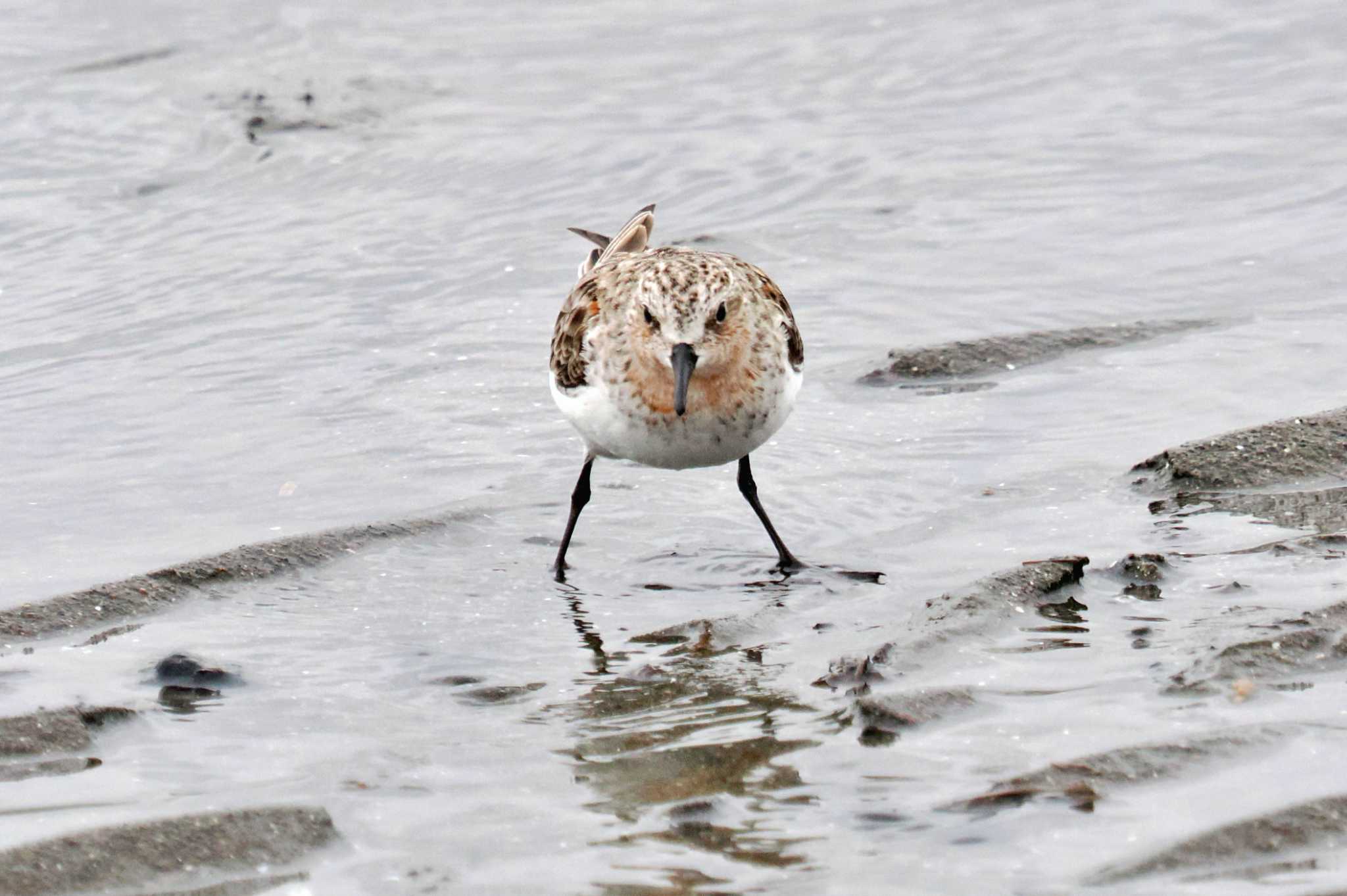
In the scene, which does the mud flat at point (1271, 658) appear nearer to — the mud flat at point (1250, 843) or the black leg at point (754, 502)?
the mud flat at point (1250, 843)

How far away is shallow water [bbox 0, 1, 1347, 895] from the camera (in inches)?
180

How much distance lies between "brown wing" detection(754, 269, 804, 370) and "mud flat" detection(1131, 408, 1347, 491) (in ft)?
4.90

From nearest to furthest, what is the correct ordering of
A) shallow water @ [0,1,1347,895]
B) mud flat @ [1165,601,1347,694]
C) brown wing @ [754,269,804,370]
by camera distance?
shallow water @ [0,1,1347,895] < mud flat @ [1165,601,1347,694] < brown wing @ [754,269,804,370]

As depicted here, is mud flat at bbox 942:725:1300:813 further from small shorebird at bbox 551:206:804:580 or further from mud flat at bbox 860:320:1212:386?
mud flat at bbox 860:320:1212:386

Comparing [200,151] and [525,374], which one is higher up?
[200,151]

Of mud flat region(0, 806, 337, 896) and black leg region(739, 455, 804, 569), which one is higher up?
mud flat region(0, 806, 337, 896)

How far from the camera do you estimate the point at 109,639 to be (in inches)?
230

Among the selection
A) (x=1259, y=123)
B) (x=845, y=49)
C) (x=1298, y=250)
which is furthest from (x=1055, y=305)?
(x=845, y=49)

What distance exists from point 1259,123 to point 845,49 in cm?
365

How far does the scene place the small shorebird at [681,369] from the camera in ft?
21.5

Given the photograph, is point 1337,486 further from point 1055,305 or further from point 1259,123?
point 1259,123

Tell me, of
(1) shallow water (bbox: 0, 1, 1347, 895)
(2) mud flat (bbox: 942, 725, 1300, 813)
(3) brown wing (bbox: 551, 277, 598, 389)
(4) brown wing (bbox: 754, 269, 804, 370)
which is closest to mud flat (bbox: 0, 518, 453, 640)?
(1) shallow water (bbox: 0, 1, 1347, 895)

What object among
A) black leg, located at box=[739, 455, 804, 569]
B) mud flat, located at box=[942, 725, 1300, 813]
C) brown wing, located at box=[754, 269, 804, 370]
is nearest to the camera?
mud flat, located at box=[942, 725, 1300, 813]

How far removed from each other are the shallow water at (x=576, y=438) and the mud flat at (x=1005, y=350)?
143mm
